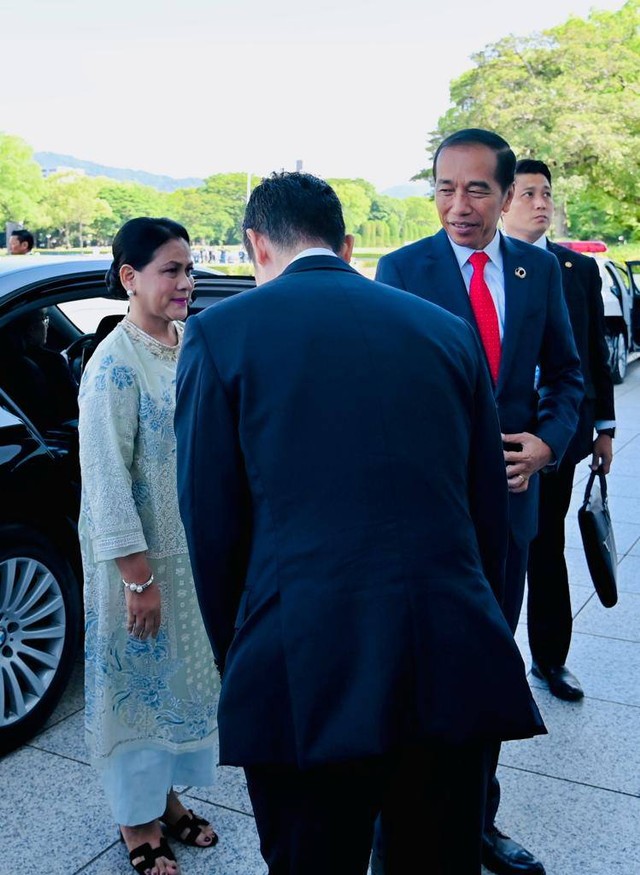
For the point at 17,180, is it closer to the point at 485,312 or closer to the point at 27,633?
the point at 27,633

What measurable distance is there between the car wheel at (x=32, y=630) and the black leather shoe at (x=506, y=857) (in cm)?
166

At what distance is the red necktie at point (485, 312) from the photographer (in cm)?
267

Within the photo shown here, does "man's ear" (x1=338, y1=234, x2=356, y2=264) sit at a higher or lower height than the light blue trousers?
higher

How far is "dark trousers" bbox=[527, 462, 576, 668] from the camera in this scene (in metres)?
3.89

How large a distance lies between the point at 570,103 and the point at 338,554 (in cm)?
4216

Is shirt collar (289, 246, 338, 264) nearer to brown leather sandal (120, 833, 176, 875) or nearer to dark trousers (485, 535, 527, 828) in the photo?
dark trousers (485, 535, 527, 828)

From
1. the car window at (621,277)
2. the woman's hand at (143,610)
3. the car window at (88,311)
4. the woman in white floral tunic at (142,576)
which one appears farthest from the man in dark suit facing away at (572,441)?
the car window at (621,277)

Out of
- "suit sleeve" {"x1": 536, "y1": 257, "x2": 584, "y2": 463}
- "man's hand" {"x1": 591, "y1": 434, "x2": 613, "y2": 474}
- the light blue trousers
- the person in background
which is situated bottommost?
the light blue trousers

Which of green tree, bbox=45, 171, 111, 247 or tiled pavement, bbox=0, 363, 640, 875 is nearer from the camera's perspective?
tiled pavement, bbox=0, 363, 640, 875

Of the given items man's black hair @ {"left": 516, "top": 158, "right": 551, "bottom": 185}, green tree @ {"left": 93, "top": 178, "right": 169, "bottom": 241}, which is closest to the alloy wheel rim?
man's black hair @ {"left": 516, "top": 158, "right": 551, "bottom": 185}

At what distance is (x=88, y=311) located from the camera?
4.98 m

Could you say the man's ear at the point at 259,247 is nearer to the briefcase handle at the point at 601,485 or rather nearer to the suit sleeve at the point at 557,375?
the suit sleeve at the point at 557,375

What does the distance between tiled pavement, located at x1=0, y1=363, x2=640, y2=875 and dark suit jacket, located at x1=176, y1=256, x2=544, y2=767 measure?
1541 millimetres

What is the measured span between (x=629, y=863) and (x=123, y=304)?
3644 millimetres
